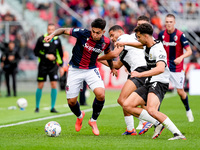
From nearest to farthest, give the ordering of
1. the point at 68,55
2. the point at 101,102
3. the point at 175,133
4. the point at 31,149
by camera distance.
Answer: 1. the point at 31,149
2. the point at 175,133
3. the point at 101,102
4. the point at 68,55

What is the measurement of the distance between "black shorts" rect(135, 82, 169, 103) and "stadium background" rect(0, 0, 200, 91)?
14262 millimetres

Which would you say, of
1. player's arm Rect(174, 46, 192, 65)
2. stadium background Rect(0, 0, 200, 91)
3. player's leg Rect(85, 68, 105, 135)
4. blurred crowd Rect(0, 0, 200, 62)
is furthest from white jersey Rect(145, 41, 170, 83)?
blurred crowd Rect(0, 0, 200, 62)

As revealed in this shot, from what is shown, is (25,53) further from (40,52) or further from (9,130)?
(9,130)

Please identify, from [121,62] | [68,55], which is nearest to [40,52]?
[121,62]

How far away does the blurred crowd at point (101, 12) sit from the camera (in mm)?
23859

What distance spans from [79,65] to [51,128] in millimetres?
1471

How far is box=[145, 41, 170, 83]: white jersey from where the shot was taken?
746 cm

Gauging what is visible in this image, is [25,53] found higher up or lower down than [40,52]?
lower down

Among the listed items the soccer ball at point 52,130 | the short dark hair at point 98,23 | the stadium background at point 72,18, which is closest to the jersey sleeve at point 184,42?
the short dark hair at point 98,23

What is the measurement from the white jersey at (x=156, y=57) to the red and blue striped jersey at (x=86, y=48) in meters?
1.27

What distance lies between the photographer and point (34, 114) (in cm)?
1268

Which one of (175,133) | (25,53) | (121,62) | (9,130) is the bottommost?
(25,53)

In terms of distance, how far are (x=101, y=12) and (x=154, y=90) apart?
1885 cm

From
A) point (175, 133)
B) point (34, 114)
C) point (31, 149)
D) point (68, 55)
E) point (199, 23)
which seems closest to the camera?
point (31, 149)
